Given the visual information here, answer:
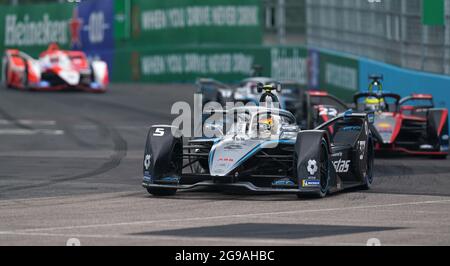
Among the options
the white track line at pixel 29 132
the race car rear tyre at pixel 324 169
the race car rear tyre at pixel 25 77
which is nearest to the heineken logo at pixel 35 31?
the race car rear tyre at pixel 25 77

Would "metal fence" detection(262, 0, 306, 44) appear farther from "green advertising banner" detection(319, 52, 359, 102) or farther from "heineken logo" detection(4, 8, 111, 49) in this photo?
"heineken logo" detection(4, 8, 111, 49)

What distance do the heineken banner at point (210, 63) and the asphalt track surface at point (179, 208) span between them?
1881 centimetres

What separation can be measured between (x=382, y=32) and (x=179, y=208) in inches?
734

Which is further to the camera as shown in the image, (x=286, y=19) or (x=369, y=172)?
(x=286, y=19)

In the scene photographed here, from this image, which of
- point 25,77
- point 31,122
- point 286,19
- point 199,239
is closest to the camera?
point 199,239

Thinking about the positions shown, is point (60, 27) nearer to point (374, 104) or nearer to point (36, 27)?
point (36, 27)

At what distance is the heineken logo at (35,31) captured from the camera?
50.1 m

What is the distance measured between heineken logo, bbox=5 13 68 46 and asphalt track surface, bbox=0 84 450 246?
27407 mm

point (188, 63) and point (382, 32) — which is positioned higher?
point (382, 32)

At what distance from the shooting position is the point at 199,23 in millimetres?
45125

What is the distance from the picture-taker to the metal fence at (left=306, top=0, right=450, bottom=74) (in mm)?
26000

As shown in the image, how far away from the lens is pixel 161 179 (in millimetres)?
14828

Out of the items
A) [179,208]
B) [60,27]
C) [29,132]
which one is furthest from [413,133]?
[60,27]

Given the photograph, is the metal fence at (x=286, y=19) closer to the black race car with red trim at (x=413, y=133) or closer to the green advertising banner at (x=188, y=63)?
the green advertising banner at (x=188, y=63)
